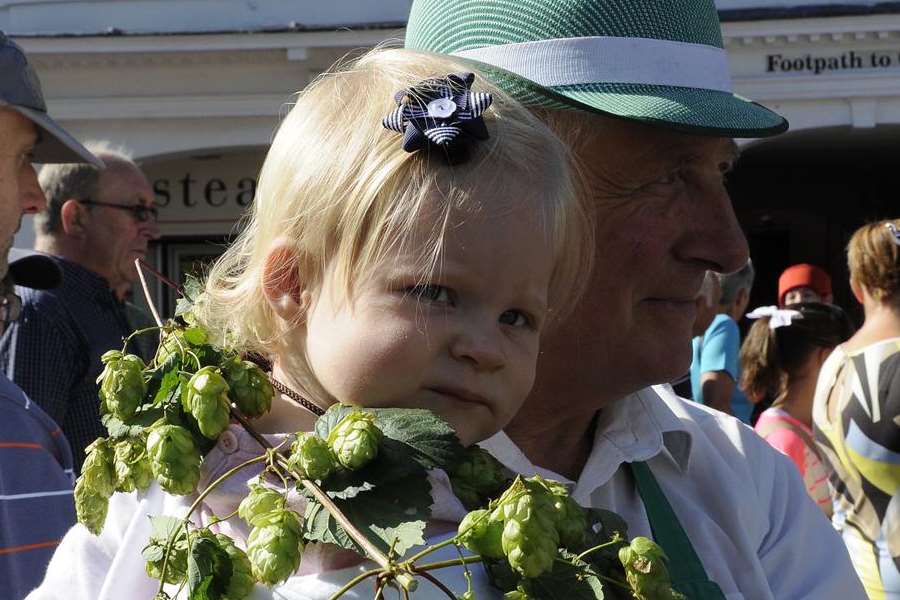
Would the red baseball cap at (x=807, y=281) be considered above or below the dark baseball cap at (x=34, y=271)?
below

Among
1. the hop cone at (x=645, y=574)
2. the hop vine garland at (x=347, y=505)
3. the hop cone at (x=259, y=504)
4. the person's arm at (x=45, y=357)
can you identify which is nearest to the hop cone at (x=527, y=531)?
the hop vine garland at (x=347, y=505)

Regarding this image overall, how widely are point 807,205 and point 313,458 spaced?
48.1 ft

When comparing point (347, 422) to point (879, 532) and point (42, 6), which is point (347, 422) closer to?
point (879, 532)

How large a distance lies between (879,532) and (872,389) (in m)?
0.46

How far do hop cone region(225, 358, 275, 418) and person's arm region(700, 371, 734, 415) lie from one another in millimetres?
5508

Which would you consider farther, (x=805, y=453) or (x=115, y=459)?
(x=805, y=453)

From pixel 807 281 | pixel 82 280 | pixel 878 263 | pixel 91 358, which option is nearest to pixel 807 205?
pixel 807 281

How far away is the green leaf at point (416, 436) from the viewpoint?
1.25m

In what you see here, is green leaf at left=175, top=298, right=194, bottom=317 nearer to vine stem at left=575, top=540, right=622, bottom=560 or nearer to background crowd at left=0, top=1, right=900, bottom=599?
vine stem at left=575, top=540, right=622, bottom=560

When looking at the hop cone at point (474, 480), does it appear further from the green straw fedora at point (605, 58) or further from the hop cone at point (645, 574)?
the green straw fedora at point (605, 58)

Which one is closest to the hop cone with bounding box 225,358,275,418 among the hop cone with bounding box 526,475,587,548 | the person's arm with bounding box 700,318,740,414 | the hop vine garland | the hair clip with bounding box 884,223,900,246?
the hop vine garland

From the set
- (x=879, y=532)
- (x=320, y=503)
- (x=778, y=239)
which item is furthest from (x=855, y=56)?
(x=320, y=503)

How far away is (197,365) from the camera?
141cm

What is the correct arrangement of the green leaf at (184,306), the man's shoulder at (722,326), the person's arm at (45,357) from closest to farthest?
1. the green leaf at (184,306)
2. the person's arm at (45,357)
3. the man's shoulder at (722,326)
